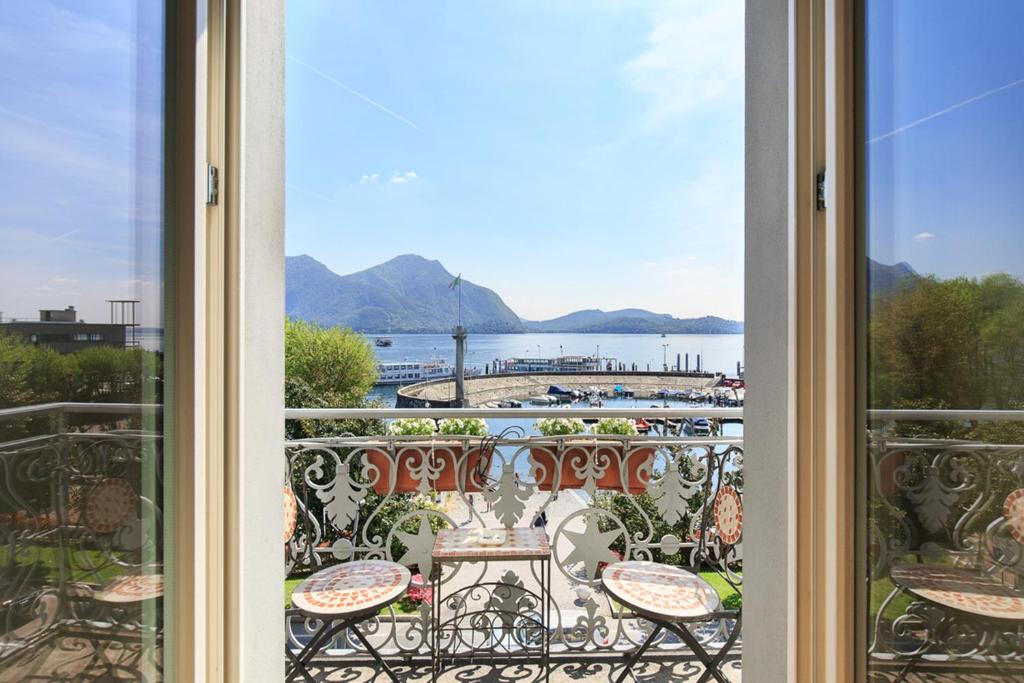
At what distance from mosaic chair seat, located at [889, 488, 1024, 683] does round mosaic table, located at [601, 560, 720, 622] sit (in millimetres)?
931

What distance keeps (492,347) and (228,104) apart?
462cm

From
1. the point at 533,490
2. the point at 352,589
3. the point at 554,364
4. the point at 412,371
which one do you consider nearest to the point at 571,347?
the point at 554,364

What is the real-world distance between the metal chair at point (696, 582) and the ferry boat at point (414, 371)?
3.39 m

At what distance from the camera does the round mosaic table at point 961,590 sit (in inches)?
25.8

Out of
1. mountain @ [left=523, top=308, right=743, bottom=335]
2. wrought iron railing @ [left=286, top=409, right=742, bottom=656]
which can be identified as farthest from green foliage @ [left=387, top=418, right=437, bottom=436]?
mountain @ [left=523, top=308, right=743, bottom=335]

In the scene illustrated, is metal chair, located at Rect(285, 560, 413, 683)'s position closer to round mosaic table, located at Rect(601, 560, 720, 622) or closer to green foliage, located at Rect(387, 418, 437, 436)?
green foliage, located at Rect(387, 418, 437, 436)

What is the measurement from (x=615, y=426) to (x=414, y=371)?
319 cm

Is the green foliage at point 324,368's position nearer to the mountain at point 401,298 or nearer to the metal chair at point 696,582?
the mountain at point 401,298

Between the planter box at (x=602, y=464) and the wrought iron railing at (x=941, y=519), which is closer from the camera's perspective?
the wrought iron railing at (x=941, y=519)

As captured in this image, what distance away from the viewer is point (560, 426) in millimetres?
2463

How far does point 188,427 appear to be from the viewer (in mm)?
974

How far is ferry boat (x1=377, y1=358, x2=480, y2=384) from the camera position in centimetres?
484

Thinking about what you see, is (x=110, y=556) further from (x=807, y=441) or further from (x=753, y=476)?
(x=753, y=476)

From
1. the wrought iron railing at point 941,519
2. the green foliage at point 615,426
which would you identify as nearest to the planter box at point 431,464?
the green foliage at point 615,426
